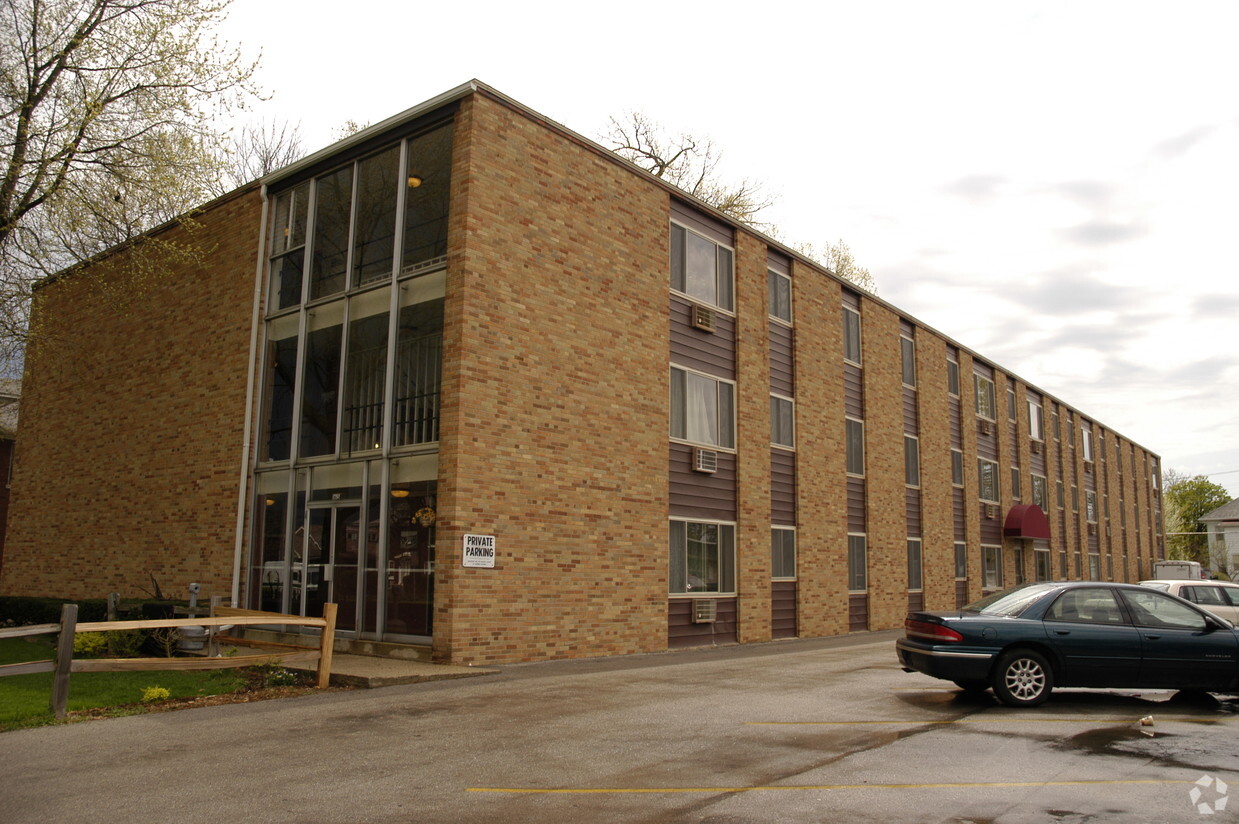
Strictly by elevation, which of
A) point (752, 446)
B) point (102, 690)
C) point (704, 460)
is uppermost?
point (752, 446)

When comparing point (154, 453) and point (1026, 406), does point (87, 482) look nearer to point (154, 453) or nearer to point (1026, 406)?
point (154, 453)

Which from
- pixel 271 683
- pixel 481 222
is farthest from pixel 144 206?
pixel 271 683

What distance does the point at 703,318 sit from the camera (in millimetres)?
18766

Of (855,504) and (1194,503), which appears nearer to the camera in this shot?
(855,504)

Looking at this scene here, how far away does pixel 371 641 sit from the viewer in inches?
569

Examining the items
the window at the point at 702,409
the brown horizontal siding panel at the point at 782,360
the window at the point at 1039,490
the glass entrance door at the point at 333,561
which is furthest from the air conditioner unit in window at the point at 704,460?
the window at the point at 1039,490

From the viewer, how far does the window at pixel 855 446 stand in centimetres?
2402

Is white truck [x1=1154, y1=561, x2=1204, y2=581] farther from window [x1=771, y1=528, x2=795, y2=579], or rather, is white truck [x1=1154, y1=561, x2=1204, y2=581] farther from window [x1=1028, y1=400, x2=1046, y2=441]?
window [x1=771, y1=528, x2=795, y2=579]

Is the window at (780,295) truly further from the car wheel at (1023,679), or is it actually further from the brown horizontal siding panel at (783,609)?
the car wheel at (1023,679)

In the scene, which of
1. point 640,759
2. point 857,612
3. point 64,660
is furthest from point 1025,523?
point 64,660

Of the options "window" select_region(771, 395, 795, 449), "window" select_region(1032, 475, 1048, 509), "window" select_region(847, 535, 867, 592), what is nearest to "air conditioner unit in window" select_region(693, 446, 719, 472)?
"window" select_region(771, 395, 795, 449)

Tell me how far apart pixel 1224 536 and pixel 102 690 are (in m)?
98.6

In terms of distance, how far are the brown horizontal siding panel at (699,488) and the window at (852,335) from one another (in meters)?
6.90

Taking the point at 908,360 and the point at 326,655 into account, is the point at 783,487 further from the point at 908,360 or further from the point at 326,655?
the point at 326,655
